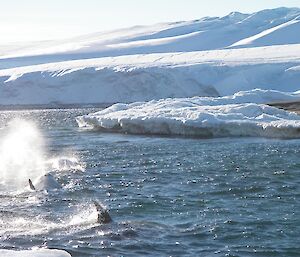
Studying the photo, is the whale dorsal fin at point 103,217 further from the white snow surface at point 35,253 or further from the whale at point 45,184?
the whale at point 45,184

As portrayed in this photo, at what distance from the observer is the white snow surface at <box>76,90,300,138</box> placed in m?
33.7

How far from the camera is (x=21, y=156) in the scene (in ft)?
102

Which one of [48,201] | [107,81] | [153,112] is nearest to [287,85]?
[107,81]

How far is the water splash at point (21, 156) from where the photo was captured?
24.1 m

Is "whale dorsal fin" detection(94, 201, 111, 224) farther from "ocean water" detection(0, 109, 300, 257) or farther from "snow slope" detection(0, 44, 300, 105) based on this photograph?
"snow slope" detection(0, 44, 300, 105)

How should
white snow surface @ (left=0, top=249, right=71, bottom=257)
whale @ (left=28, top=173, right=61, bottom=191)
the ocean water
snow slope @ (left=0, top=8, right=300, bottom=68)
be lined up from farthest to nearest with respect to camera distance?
snow slope @ (left=0, top=8, right=300, bottom=68)
whale @ (left=28, top=173, right=61, bottom=191)
the ocean water
white snow surface @ (left=0, top=249, right=71, bottom=257)

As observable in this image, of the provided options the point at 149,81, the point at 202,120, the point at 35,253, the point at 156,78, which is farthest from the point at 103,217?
→ the point at 149,81

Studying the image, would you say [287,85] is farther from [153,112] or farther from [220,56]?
[153,112]

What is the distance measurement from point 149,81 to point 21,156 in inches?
2560

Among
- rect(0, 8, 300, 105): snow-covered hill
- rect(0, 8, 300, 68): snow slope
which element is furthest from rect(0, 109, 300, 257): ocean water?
rect(0, 8, 300, 68): snow slope

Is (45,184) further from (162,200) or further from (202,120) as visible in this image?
(202,120)

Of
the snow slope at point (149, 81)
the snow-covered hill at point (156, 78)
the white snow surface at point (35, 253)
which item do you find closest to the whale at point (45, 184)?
the white snow surface at point (35, 253)

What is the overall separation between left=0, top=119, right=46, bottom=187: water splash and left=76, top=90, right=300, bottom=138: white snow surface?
485 cm

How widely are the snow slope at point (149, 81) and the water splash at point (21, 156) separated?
46.9 metres
